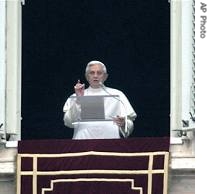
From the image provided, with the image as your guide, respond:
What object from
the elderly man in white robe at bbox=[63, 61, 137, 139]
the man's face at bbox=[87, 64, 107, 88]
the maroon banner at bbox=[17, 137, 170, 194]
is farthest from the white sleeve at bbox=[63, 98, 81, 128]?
the maroon banner at bbox=[17, 137, 170, 194]

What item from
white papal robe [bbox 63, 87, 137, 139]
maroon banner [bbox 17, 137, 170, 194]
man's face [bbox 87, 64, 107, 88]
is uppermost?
man's face [bbox 87, 64, 107, 88]

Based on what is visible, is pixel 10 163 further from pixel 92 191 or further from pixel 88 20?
pixel 88 20

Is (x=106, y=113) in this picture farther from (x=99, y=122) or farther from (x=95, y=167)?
(x=95, y=167)

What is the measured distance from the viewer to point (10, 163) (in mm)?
14523

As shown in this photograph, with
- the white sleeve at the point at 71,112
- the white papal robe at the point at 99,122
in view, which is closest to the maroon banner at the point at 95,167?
the white papal robe at the point at 99,122

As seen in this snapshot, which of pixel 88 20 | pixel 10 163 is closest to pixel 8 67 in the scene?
pixel 10 163

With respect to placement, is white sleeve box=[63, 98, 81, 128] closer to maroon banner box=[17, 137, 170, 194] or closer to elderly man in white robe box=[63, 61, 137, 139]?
elderly man in white robe box=[63, 61, 137, 139]

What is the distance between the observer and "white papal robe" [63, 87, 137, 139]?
14797mm

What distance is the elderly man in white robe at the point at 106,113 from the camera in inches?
582

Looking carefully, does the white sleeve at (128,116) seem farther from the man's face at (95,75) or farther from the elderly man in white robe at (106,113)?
the man's face at (95,75)

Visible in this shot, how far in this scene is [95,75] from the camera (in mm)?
14969

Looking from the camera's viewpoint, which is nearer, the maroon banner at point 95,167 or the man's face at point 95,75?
the maroon banner at point 95,167

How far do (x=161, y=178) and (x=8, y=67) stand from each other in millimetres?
1736

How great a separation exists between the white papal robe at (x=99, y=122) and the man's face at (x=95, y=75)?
0.19 feet
